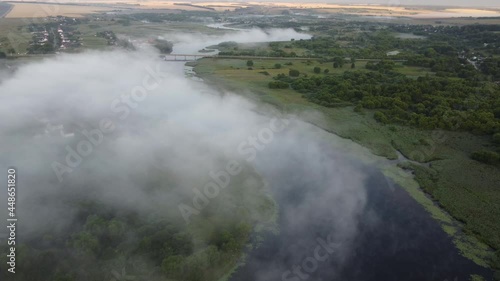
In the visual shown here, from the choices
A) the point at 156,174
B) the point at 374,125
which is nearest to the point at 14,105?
the point at 156,174

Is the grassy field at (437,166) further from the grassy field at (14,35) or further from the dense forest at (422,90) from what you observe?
the grassy field at (14,35)

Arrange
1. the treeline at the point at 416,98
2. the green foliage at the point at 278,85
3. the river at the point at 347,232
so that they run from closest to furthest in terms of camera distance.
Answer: the river at the point at 347,232 → the treeline at the point at 416,98 → the green foliage at the point at 278,85

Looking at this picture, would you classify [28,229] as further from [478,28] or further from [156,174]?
[478,28]

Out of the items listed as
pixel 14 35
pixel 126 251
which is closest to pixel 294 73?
pixel 126 251

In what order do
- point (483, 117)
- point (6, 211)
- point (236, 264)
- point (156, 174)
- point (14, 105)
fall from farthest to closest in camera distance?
1. point (14, 105)
2. point (483, 117)
3. point (156, 174)
4. point (6, 211)
5. point (236, 264)

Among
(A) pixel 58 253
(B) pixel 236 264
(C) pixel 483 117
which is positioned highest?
(C) pixel 483 117

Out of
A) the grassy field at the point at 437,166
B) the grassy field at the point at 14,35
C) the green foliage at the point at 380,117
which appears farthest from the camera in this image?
the grassy field at the point at 14,35

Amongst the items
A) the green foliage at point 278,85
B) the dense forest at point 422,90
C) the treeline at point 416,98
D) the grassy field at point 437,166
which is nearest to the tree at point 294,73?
the dense forest at point 422,90

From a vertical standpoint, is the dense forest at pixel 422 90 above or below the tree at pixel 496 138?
above

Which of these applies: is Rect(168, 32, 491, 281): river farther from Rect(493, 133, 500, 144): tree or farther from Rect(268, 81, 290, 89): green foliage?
Rect(268, 81, 290, 89): green foliage
